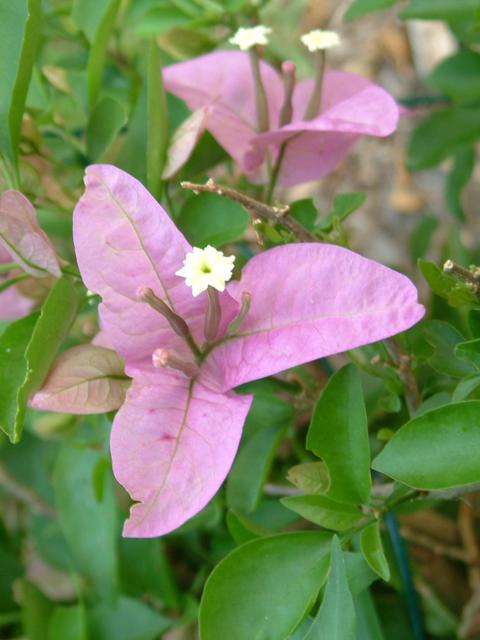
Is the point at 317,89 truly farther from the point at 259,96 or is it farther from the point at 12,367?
the point at 12,367

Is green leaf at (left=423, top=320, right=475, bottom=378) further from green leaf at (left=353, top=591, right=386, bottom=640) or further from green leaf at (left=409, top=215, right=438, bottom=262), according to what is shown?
green leaf at (left=409, top=215, right=438, bottom=262)

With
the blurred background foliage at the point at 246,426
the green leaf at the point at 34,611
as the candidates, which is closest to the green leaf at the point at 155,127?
the blurred background foliage at the point at 246,426

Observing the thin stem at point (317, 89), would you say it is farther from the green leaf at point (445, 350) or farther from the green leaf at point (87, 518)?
the green leaf at point (87, 518)

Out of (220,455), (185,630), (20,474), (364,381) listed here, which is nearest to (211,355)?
(220,455)

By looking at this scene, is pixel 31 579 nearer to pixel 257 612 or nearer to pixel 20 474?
pixel 20 474

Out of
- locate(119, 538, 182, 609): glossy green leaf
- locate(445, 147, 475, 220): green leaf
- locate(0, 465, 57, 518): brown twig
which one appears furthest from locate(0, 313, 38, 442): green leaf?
locate(445, 147, 475, 220): green leaf

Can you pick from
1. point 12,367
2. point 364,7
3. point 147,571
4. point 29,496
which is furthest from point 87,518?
point 364,7
